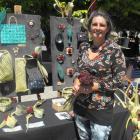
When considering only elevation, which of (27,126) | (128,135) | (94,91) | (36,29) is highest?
(36,29)

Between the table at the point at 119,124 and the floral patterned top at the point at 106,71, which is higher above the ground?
the floral patterned top at the point at 106,71

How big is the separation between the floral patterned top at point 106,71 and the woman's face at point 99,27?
0.07m

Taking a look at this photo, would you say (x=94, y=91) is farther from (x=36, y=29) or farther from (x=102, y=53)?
(x=36, y=29)

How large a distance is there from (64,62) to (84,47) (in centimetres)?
84

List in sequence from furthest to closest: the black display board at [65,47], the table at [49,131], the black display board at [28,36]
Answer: the black display board at [65,47] → the black display board at [28,36] → the table at [49,131]

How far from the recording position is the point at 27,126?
93.2 inches

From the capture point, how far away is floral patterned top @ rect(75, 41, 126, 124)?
2115mm

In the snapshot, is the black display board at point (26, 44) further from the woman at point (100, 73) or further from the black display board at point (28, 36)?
the woman at point (100, 73)

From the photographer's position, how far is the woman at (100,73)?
2.12 m

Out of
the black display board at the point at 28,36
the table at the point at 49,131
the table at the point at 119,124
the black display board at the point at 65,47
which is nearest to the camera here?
the table at the point at 49,131

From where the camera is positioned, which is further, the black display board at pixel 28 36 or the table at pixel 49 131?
the black display board at pixel 28 36

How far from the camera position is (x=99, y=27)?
2107 millimetres

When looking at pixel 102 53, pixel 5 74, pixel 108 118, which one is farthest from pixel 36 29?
pixel 108 118

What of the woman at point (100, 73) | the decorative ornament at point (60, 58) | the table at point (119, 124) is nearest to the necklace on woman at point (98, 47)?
the woman at point (100, 73)
